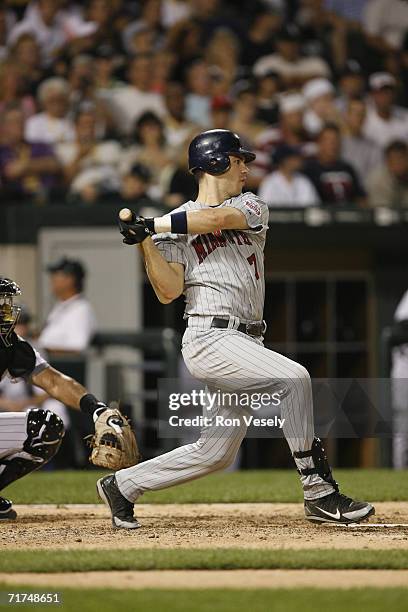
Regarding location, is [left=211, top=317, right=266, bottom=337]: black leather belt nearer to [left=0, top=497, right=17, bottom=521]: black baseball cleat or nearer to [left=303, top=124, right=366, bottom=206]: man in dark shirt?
[left=0, top=497, right=17, bottom=521]: black baseball cleat

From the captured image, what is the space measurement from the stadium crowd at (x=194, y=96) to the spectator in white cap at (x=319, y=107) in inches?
0.5

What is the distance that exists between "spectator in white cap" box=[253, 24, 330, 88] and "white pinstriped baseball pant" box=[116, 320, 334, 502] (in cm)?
784

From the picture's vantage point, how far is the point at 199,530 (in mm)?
5004

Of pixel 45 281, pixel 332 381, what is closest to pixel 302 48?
pixel 45 281

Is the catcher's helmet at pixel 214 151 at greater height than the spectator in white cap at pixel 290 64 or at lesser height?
lesser

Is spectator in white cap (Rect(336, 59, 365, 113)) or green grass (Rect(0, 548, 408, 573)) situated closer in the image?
green grass (Rect(0, 548, 408, 573))

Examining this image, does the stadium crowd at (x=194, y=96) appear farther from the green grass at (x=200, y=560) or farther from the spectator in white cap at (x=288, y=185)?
the green grass at (x=200, y=560)

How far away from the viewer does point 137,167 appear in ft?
33.8

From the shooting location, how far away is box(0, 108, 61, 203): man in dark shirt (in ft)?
33.6

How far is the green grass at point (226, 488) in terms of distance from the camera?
6.32m

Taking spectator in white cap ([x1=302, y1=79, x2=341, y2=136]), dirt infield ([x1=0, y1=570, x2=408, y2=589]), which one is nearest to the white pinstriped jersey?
dirt infield ([x1=0, y1=570, x2=408, y2=589])

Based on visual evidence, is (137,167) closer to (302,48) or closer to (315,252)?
(315,252)

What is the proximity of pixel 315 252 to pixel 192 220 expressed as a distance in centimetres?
598

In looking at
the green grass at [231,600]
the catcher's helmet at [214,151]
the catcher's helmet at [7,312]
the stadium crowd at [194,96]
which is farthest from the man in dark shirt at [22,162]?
the green grass at [231,600]
